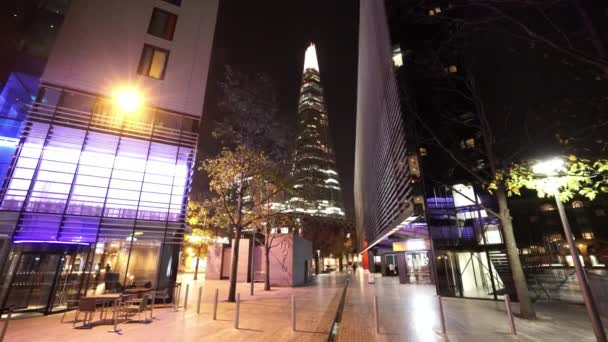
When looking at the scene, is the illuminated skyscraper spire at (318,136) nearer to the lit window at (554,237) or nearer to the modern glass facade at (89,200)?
the lit window at (554,237)

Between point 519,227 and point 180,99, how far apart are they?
20.8 m

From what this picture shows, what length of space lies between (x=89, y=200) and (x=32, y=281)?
346 cm

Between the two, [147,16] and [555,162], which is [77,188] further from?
[555,162]

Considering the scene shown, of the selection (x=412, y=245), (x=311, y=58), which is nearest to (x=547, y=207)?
(x=412, y=245)

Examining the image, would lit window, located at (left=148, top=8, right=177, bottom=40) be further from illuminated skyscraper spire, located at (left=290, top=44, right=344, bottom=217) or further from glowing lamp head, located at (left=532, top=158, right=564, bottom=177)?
illuminated skyscraper spire, located at (left=290, top=44, right=344, bottom=217)

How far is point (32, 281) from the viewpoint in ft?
31.8

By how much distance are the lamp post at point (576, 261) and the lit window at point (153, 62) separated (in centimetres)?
1650

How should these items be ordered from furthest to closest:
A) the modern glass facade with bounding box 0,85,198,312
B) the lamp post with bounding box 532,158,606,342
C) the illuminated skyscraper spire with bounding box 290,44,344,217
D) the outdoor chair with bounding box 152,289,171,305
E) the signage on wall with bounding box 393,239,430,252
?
1. the illuminated skyscraper spire with bounding box 290,44,344,217
2. the signage on wall with bounding box 393,239,430,252
3. the outdoor chair with bounding box 152,289,171,305
4. the modern glass facade with bounding box 0,85,198,312
5. the lamp post with bounding box 532,158,606,342

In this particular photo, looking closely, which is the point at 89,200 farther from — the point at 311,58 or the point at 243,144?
the point at 311,58

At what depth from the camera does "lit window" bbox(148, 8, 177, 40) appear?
1398 cm

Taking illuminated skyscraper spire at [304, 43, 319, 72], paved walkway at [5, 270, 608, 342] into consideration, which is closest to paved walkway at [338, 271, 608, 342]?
paved walkway at [5, 270, 608, 342]

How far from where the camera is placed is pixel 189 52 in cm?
1433

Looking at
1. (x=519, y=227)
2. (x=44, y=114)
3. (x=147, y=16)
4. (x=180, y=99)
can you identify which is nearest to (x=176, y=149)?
(x=180, y=99)

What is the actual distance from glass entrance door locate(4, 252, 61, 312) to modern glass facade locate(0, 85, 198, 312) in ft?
0.10
